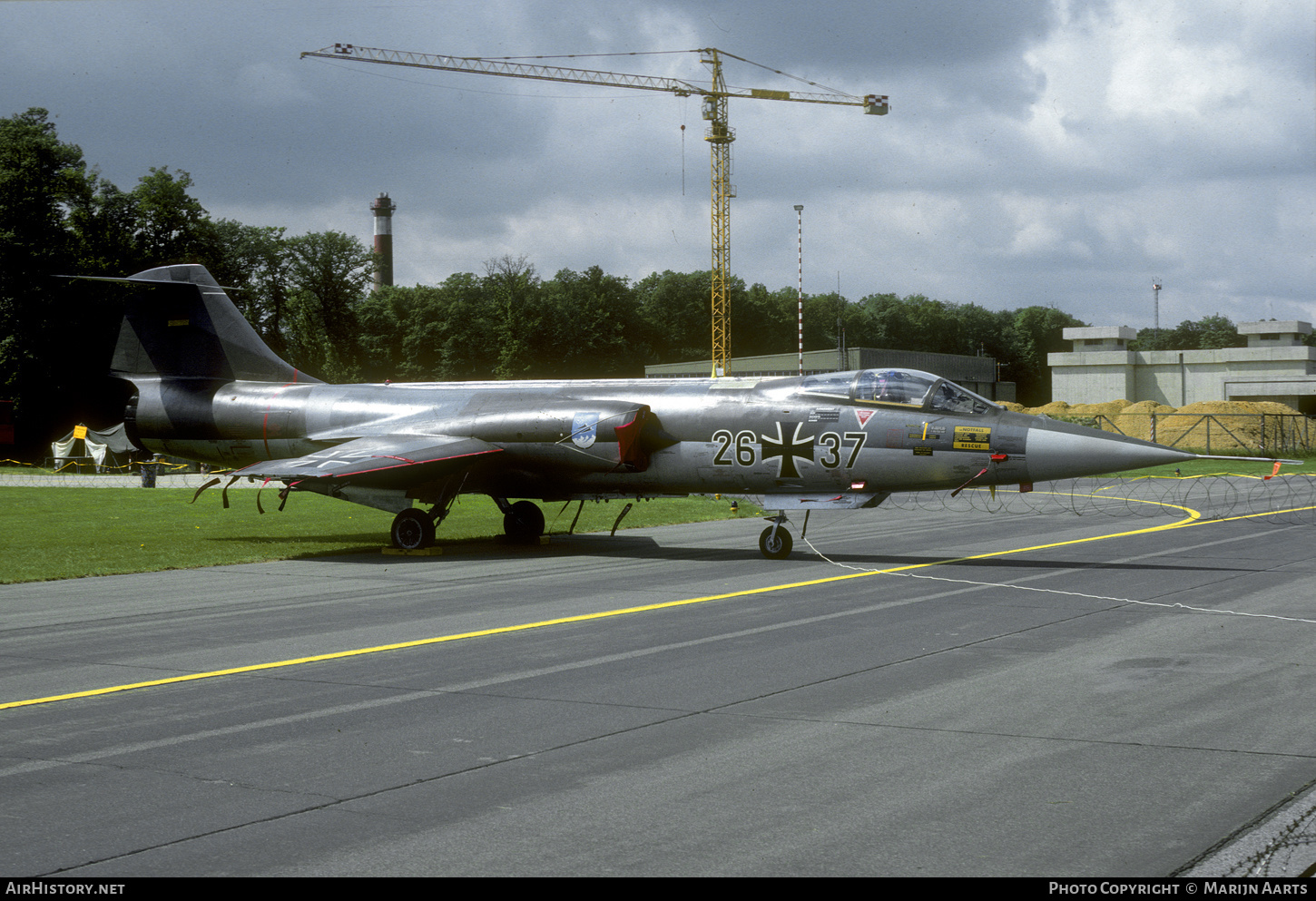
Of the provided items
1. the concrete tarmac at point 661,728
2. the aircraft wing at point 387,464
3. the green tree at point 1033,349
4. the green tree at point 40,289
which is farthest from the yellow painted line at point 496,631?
the green tree at point 1033,349

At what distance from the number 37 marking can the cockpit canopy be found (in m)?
0.68

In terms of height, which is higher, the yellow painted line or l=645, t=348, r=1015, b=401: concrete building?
l=645, t=348, r=1015, b=401: concrete building

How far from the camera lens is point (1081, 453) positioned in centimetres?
1630

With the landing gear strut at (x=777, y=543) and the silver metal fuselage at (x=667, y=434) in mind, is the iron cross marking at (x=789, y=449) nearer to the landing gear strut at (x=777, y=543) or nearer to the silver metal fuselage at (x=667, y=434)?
the silver metal fuselage at (x=667, y=434)

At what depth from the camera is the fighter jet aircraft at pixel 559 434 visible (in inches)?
679

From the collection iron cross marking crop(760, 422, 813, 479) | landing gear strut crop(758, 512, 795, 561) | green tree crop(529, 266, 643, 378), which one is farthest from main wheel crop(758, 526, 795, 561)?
green tree crop(529, 266, 643, 378)

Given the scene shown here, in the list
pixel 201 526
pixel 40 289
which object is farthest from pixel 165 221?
pixel 201 526

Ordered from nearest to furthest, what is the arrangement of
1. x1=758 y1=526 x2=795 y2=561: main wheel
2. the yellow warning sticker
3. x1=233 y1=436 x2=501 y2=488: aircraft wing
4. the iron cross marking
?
the yellow warning sticker → the iron cross marking → x1=758 y1=526 x2=795 y2=561: main wheel → x1=233 y1=436 x2=501 y2=488: aircraft wing

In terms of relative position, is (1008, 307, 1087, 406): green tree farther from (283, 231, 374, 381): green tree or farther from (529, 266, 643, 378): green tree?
(283, 231, 374, 381): green tree

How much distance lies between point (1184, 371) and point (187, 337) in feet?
274

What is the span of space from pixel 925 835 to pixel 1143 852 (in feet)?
3.11

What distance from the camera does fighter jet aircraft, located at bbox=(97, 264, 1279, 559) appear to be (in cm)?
1723

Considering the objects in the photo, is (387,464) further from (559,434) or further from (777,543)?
(777,543)

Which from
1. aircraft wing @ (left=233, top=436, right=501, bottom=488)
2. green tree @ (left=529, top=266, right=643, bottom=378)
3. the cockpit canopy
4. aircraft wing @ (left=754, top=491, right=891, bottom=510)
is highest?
green tree @ (left=529, top=266, right=643, bottom=378)
